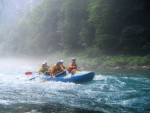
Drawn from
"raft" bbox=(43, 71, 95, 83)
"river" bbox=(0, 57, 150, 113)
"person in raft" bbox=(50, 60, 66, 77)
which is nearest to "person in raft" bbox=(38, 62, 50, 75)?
"person in raft" bbox=(50, 60, 66, 77)

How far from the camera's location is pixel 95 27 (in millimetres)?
38344

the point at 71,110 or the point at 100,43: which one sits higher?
the point at 100,43

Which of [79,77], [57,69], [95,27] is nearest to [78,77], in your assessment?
[79,77]

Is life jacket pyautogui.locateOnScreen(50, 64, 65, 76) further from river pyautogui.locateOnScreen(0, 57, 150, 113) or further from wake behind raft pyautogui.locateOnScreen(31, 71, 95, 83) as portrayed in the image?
river pyautogui.locateOnScreen(0, 57, 150, 113)

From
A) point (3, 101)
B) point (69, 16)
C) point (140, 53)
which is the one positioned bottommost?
point (3, 101)

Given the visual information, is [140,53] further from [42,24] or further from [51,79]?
[42,24]

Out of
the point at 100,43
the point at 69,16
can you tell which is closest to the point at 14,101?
the point at 100,43

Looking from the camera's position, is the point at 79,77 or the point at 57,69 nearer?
the point at 79,77

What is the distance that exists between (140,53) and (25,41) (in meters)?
44.9

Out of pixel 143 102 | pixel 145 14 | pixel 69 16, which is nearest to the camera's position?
pixel 143 102

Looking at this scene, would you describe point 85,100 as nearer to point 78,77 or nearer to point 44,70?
point 78,77

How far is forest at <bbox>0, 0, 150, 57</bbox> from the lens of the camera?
31656 millimetres

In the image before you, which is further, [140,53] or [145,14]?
[145,14]

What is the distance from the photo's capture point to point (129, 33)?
3139 centimetres
